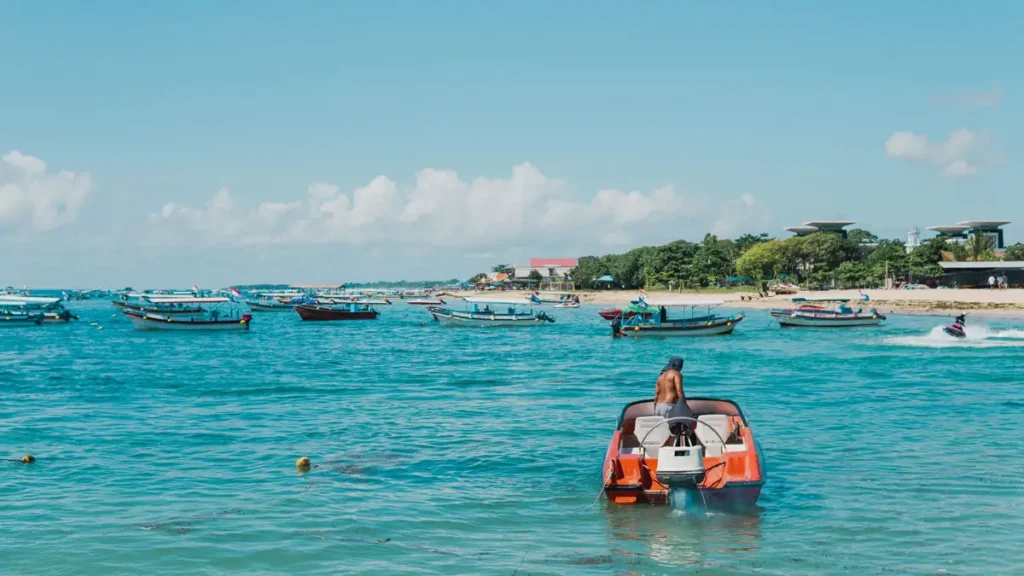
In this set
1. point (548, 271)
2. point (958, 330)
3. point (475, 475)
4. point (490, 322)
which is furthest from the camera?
point (548, 271)

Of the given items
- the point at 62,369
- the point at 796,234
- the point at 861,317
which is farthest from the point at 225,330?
the point at 796,234

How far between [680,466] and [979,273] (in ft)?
339

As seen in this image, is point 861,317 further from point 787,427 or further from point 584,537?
point 584,537

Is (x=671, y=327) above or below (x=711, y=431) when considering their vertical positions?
below

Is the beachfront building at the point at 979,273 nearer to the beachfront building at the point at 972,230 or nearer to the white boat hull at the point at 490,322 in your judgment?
the beachfront building at the point at 972,230

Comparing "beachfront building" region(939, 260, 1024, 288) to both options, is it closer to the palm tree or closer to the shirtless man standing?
the palm tree

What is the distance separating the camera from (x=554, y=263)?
190 metres

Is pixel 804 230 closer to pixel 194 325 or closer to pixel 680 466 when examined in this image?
pixel 194 325

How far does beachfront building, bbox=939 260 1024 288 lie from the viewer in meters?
98.2

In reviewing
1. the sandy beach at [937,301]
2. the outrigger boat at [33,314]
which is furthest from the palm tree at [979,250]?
the outrigger boat at [33,314]

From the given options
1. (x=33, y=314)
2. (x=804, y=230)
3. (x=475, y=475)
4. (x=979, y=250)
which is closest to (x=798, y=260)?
(x=804, y=230)

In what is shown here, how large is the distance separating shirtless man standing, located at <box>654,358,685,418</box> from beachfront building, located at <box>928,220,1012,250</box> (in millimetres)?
127061

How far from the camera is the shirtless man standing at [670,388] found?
13.2 metres

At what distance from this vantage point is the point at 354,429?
2000 centimetres
